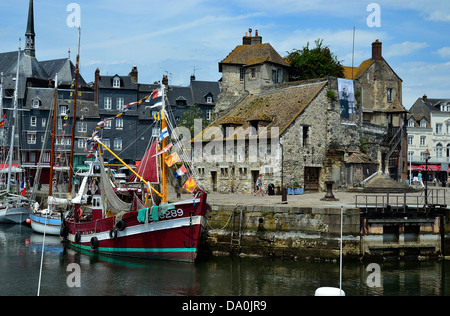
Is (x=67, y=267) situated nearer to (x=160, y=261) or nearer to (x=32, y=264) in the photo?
(x=32, y=264)

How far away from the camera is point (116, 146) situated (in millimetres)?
71562

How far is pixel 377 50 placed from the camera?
59.6 meters

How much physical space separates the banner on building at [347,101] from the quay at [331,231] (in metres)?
16.8

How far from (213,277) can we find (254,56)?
3373cm

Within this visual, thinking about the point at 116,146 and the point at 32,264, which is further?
the point at 116,146

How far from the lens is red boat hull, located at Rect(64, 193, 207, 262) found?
2478 centimetres

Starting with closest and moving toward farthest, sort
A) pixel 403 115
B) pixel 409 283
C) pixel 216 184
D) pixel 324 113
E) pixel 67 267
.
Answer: pixel 409 283
pixel 67 267
pixel 324 113
pixel 216 184
pixel 403 115

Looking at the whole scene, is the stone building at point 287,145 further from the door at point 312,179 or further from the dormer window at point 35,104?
the dormer window at point 35,104

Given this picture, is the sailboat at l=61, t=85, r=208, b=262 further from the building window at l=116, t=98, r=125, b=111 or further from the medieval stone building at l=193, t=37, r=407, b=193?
the building window at l=116, t=98, r=125, b=111

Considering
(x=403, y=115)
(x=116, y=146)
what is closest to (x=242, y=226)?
(x=403, y=115)

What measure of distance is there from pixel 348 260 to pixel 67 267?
13172 mm

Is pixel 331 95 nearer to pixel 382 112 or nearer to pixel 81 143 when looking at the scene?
pixel 382 112

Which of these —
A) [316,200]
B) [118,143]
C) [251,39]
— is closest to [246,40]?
[251,39]

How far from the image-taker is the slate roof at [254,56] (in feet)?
165
